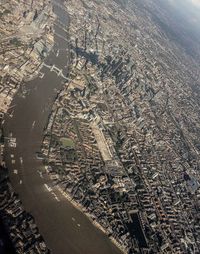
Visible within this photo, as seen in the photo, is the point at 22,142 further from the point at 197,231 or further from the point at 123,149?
the point at 197,231

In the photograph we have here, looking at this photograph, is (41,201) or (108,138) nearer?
(41,201)

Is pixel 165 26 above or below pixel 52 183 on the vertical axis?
below

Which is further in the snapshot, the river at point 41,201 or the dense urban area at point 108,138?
the dense urban area at point 108,138

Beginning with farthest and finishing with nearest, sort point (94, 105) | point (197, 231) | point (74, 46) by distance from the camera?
point (74, 46) < point (94, 105) < point (197, 231)

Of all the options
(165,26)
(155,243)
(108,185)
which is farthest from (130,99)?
(165,26)

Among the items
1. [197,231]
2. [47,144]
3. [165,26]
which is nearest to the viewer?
[47,144]

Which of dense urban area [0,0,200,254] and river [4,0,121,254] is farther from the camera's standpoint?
dense urban area [0,0,200,254]

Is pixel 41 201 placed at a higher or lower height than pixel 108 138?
higher

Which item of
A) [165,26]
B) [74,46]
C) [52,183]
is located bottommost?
[165,26]
